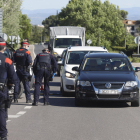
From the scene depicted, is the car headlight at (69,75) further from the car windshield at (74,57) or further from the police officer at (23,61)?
the police officer at (23,61)

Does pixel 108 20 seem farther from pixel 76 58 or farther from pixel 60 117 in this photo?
pixel 60 117

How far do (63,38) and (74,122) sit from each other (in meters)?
20.8

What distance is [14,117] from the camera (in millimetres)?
9242

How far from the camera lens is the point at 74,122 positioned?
841 centimetres

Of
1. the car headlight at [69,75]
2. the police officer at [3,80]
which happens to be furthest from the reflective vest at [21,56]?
the police officer at [3,80]

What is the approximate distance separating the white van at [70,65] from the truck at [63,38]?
10.8 meters

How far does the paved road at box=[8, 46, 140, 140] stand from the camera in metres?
6.99

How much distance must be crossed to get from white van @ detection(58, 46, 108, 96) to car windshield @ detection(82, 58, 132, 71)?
58.3 inches

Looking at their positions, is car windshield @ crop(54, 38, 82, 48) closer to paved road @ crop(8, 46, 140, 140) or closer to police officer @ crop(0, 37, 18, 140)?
paved road @ crop(8, 46, 140, 140)

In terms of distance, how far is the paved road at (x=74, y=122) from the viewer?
6992 mm

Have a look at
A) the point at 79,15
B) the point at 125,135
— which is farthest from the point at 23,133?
the point at 79,15

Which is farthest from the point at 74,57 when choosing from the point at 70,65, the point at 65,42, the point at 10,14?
the point at 10,14

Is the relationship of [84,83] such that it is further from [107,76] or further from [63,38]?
[63,38]

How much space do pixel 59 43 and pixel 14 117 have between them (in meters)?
19.6
